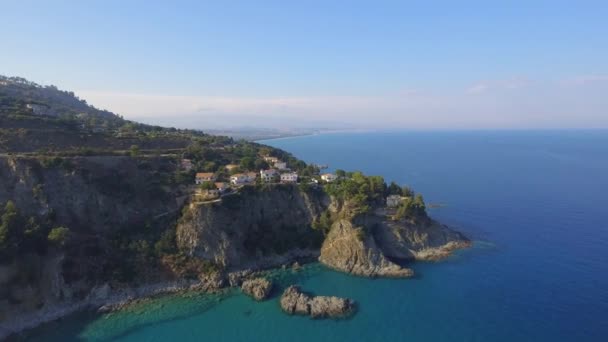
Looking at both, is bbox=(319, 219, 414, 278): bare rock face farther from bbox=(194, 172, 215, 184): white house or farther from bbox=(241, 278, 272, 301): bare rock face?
bbox=(194, 172, 215, 184): white house

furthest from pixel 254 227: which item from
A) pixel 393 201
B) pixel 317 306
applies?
pixel 393 201

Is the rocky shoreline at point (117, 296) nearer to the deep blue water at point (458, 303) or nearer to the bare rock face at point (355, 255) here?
the deep blue water at point (458, 303)

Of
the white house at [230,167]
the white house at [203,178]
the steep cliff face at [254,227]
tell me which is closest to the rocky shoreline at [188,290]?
the steep cliff face at [254,227]

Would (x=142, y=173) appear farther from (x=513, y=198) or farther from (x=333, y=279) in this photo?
(x=513, y=198)

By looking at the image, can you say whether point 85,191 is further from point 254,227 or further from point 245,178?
point 254,227

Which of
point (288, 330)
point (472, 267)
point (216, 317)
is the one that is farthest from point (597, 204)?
point (216, 317)
